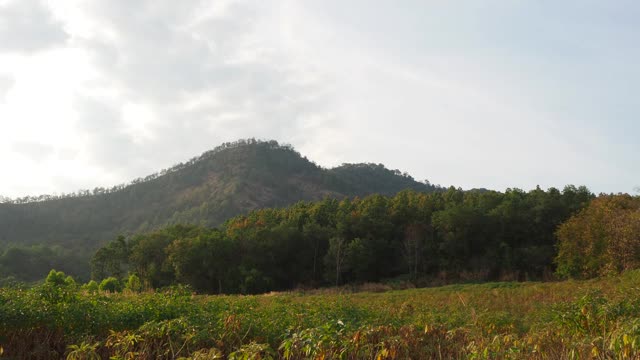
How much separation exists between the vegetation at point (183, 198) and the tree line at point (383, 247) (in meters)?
37.8

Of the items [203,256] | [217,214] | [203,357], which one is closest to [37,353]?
[203,357]

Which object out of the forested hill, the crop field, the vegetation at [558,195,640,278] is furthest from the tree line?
the forested hill

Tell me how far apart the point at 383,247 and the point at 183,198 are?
269 feet

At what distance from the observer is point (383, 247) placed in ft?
151

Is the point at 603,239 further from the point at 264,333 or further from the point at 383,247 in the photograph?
the point at 264,333

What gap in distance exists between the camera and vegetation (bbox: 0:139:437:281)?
311 feet

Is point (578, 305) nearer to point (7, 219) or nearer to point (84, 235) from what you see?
point (84, 235)

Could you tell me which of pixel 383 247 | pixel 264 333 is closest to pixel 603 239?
pixel 383 247

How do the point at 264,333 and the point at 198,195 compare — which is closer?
the point at 264,333

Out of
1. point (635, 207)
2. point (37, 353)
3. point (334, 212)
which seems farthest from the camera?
point (334, 212)

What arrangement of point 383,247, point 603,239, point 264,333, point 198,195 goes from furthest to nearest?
point 198,195, point 383,247, point 603,239, point 264,333

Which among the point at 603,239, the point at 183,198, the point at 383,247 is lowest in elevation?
the point at 383,247

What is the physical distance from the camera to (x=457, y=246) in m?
43.8

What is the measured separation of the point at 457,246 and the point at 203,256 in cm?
2244
